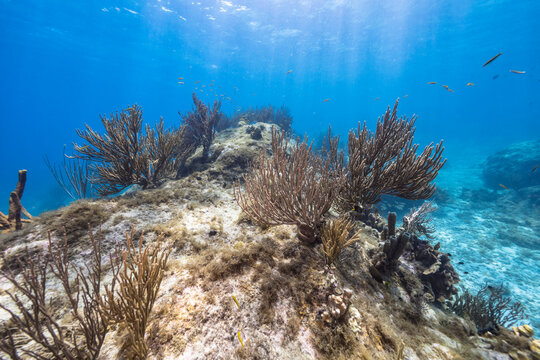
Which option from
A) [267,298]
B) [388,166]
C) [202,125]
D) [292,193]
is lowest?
[267,298]

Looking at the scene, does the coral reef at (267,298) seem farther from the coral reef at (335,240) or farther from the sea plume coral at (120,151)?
the sea plume coral at (120,151)

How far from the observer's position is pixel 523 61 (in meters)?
58.8

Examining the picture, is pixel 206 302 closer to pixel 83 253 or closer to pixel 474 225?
pixel 83 253

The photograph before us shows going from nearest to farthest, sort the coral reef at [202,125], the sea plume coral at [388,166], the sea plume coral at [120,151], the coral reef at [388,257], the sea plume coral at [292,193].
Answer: the sea plume coral at [292,193]
the coral reef at [388,257]
the sea plume coral at [388,166]
the sea plume coral at [120,151]
the coral reef at [202,125]

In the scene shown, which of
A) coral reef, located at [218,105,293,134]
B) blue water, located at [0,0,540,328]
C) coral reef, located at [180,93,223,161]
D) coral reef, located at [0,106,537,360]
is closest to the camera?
coral reef, located at [0,106,537,360]

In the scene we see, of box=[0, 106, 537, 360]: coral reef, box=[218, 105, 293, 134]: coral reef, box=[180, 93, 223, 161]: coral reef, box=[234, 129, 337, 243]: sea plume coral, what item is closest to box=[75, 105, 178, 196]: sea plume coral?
box=[0, 106, 537, 360]: coral reef

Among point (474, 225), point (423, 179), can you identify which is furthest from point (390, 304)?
point (474, 225)

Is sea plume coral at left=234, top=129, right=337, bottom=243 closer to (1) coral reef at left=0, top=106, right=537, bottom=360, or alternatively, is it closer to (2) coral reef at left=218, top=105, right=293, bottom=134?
(1) coral reef at left=0, top=106, right=537, bottom=360

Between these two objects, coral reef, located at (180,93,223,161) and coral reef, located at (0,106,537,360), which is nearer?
coral reef, located at (0,106,537,360)

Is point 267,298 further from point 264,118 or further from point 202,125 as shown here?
point 264,118

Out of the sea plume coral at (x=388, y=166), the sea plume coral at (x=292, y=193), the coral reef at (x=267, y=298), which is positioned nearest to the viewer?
the coral reef at (x=267, y=298)

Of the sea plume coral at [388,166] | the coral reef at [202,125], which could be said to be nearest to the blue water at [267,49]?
the sea plume coral at [388,166]

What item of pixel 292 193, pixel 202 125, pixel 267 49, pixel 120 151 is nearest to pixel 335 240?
pixel 292 193

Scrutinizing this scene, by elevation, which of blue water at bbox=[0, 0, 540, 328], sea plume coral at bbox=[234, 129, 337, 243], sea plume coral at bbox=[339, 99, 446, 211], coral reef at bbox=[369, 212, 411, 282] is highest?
blue water at bbox=[0, 0, 540, 328]
